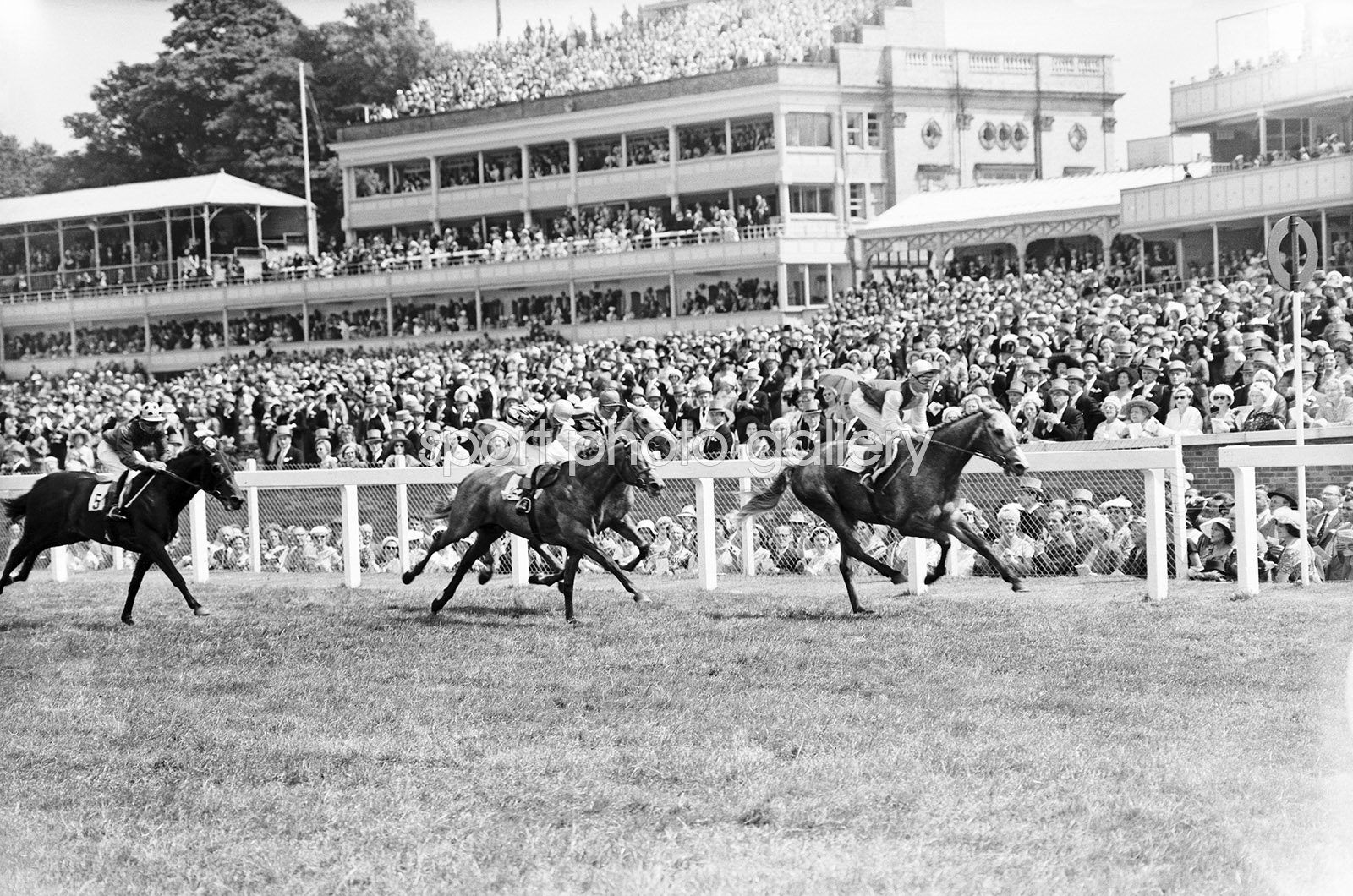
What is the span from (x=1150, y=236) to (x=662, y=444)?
14.0 m

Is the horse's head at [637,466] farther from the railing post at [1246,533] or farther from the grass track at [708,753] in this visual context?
the railing post at [1246,533]

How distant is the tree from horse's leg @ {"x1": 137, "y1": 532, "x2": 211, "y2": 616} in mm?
7299

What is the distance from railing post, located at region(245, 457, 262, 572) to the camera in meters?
14.4

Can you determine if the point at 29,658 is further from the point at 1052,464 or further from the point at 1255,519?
the point at 1255,519

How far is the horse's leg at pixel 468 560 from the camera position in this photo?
1048 centimetres

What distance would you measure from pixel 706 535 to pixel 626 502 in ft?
3.81

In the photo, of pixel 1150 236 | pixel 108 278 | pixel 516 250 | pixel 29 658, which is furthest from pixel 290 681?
pixel 516 250

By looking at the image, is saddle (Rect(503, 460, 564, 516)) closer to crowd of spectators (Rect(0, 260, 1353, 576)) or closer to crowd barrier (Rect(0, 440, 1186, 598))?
crowd of spectators (Rect(0, 260, 1353, 576))

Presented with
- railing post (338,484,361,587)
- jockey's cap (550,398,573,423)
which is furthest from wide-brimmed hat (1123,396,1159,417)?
railing post (338,484,361,587)

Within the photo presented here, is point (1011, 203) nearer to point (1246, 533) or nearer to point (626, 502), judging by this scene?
point (626, 502)

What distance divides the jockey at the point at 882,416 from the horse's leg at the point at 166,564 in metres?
4.46

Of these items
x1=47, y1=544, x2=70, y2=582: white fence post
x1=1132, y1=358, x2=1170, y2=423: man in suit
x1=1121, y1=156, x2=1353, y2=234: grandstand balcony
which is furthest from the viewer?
x1=1121, y1=156, x2=1353, y2=234: grandstand balcony

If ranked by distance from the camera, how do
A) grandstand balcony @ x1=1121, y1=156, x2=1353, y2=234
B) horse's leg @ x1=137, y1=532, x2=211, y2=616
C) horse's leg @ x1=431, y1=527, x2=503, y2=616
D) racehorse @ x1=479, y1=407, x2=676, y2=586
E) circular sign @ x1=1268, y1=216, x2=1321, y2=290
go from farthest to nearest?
grandstand balcony @ x1=1121, y1=156, x2=1353, y2=234
horse's leg @ x1=137, y1=532, x2=211, y2=616
horse's leg @ x1=431, y1=527, x2=503, y2=616
racehorse @ x1=479, y1=407, x2=676, y2=586
circular sign @ x1=1268, y1=216, x2=1321, y2=290

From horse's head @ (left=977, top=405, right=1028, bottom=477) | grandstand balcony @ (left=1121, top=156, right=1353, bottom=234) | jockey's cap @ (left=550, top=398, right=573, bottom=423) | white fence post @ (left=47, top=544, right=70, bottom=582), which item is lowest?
white fence post @ (left=47, top=544, right=70, bottom=582)
